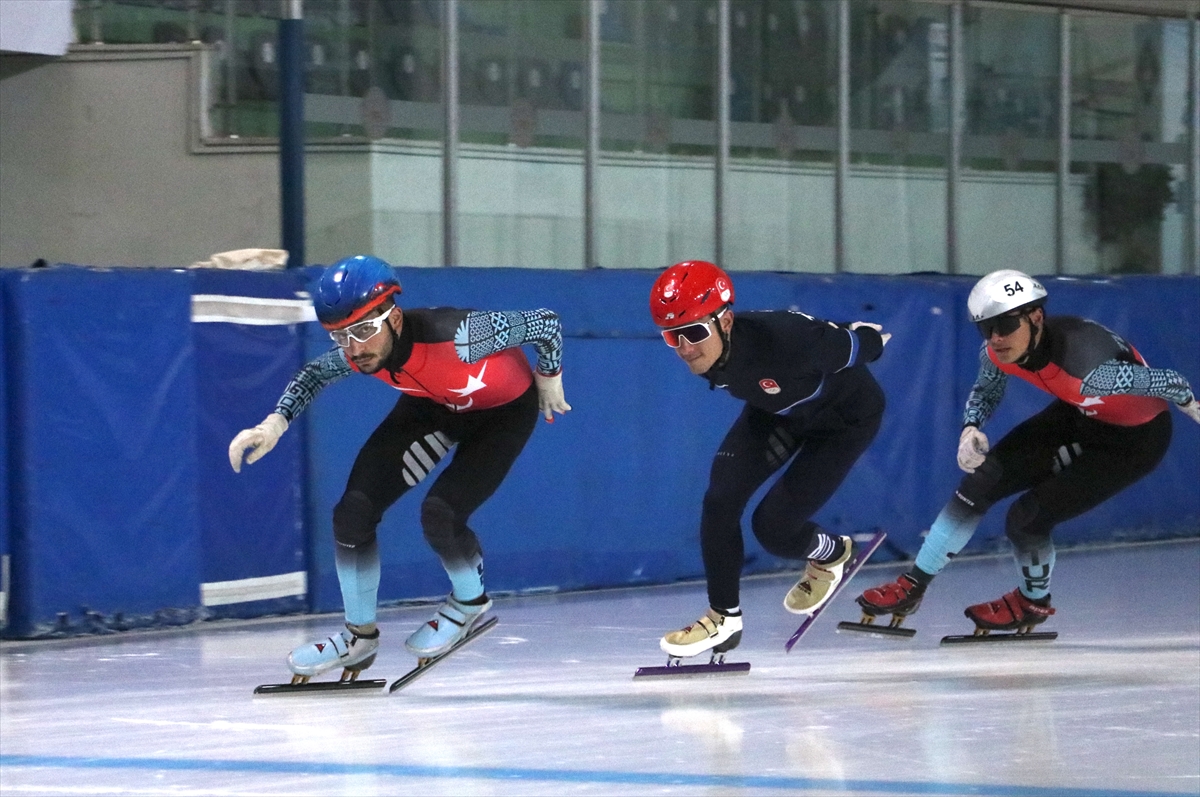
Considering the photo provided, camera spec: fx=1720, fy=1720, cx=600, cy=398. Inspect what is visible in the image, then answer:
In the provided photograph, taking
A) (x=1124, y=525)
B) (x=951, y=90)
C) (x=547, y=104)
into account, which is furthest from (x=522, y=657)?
(x=951, y=90)

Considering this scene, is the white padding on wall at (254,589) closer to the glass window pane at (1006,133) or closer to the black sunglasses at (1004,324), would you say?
the black sunglasses at (1004,324)

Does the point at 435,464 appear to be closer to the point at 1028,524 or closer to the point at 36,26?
the point at 1028,524

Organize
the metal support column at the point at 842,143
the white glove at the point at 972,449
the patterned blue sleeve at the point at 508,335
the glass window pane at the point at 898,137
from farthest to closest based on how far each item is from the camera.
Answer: the glass window pane at the point at 898,137 → the metal support column at the point at 842,143 → the white glove at the point at 972,449 → the patterned blue sleeve at the point at 508,335

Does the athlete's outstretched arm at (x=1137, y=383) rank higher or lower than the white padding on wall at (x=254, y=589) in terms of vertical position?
higher

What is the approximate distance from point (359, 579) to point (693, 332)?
4.27 ft

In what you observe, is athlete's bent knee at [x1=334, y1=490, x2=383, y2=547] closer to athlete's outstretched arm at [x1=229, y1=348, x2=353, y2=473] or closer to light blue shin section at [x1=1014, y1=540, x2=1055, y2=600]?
athlete's outstretched arm at [x1=229, y1=348, x2=353, y2=473]

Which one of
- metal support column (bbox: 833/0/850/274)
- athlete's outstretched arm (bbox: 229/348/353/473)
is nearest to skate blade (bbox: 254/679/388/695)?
athlete's outstretched arm (bbox: 229/348/353/473)

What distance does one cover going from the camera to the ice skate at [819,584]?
6336 mm

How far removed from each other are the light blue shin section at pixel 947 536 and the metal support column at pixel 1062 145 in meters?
5.64

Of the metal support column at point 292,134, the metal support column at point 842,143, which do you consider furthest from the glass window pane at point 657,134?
the metal support column at point 292,134

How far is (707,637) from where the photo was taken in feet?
19.1

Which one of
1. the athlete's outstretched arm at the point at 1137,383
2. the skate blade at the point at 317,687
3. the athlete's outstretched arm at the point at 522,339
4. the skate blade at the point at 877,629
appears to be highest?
the athlete's outstretched arm at the point at 522,339

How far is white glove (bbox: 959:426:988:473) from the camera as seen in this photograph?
6.10 metres

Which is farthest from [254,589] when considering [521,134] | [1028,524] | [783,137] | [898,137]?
[898,137]
